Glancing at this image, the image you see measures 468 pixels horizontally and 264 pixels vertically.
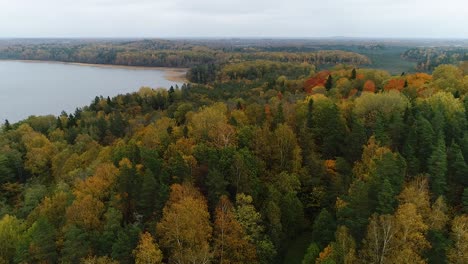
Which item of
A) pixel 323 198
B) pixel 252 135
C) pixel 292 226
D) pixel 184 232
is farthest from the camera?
pixel 252 135

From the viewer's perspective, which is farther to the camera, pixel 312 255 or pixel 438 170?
pixel 438 170

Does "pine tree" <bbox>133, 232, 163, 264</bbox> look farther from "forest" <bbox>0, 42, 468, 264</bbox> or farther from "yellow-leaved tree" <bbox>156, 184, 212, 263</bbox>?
"yellow-leaved tree" <bbox>156, 184, 212, 263</bbox>

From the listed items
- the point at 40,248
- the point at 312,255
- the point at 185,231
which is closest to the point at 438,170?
the point at 312,255

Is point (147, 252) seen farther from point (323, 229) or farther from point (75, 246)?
point (323, 229)

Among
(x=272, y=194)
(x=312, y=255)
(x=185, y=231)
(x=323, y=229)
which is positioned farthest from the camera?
(x=272, y=194)

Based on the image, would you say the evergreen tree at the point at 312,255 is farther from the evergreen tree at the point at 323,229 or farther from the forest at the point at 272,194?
the evergreen tree at the point at 323,229

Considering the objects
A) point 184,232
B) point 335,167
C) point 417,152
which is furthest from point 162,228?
point 417,152

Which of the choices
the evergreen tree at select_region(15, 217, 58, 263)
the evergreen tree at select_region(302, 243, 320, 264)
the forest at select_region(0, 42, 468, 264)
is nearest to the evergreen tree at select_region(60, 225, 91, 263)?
the forest at select_region(0, 42, 468, 264)

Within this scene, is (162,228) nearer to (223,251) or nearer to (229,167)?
(223,251)
